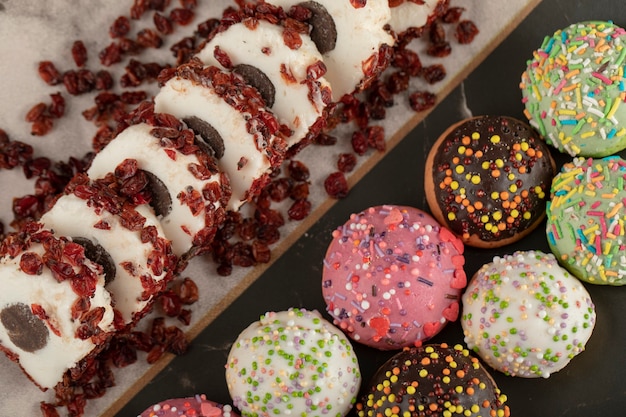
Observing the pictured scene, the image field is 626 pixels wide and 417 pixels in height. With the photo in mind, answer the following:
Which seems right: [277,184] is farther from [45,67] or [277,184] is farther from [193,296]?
[45,67]

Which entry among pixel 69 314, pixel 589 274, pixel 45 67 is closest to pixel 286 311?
pixel 69 314

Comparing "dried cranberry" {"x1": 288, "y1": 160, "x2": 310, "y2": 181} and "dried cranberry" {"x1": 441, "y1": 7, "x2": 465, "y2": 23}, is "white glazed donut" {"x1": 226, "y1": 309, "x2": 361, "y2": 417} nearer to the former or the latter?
"dried cranberry" {"x1": 288, "y1": 160, "x2": 310, "y2": 181}

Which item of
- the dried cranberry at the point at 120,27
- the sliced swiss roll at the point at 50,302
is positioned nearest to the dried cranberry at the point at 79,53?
the dried cranberry at the point at 120,27

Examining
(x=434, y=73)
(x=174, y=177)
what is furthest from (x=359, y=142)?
(x=174, y=177)

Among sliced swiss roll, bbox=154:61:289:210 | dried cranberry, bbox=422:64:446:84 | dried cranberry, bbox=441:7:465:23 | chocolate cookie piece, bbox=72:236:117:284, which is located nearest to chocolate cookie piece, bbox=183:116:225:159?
sliced swiss roll, bbox=154:61:289:210

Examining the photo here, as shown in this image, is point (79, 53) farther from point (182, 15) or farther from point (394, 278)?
point (394, 278)

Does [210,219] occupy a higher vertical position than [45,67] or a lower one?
lower
